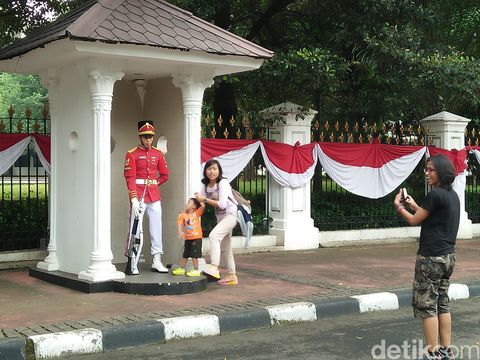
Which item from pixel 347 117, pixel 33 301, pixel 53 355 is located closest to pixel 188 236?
pixel 33 301

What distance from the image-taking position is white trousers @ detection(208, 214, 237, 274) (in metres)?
8.12

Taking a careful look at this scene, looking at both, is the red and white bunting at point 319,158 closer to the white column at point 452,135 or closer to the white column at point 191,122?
the white column at point 452,135

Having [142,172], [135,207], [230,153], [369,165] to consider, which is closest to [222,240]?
[135,207]

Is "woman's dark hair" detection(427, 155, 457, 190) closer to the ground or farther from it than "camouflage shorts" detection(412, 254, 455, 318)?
farther from it

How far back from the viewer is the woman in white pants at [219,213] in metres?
8.16

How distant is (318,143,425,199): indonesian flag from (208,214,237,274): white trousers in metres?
4.37

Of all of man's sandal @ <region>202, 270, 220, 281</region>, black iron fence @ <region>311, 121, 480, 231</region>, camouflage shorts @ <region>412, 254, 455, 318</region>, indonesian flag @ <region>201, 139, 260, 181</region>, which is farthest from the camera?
black iron fence @ <region>311, 121, 480, 231</region>

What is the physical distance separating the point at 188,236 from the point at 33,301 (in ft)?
6.52

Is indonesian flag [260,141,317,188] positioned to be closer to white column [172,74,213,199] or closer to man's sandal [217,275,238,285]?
white column [172,74,213,199]

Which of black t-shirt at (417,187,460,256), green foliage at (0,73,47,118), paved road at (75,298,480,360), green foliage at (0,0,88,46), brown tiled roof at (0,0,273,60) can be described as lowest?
paved road at (75,298,480,360)

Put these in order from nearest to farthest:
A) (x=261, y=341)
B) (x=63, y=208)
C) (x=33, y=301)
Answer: (x=261, y=341)
(x=33, y=301)
(x=63, y=208)

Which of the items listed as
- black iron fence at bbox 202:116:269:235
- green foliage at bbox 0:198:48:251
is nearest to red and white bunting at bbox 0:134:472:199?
black iron fence at bbox 202:116:269:235

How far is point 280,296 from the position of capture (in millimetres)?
7715

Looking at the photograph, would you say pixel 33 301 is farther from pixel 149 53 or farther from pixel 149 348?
pixel 149 53
